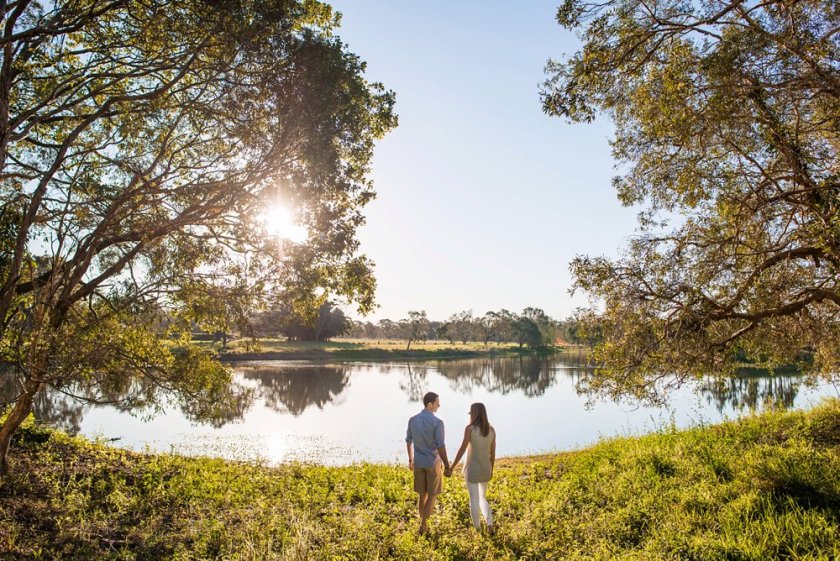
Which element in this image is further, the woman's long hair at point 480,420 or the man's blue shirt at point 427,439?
the woman's long hair at point 480,420

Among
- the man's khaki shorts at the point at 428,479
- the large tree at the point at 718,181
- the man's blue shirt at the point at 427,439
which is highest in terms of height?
the large tree at the point at 718,181

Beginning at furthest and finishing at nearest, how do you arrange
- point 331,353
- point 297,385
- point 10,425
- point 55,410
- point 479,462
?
point 331,353
point 297,385
point 55,410
point 10,425
point 479,462

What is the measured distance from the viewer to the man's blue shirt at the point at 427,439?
7.18 m

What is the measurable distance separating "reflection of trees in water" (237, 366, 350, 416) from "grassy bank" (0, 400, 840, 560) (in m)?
13.7

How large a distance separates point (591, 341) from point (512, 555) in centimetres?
566

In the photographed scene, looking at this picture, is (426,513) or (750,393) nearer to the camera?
(426,513)

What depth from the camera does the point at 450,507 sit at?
8.44 meters

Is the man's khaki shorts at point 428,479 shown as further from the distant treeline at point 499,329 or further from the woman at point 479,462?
the distant treeline at point 499,329

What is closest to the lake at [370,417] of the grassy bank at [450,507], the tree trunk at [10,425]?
the grassy bank at [450,507]

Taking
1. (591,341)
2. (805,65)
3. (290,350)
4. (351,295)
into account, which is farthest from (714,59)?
(290,350)

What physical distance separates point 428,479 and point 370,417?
20213 millimetres

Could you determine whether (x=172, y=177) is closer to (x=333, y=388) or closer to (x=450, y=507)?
(x=450, y=507)

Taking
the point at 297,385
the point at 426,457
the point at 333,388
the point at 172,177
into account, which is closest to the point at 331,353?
the point at 297,385

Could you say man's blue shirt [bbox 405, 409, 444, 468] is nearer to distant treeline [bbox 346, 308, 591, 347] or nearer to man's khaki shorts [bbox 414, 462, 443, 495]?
man's khaki shorts [bbox 414, 462, 443, 495]
